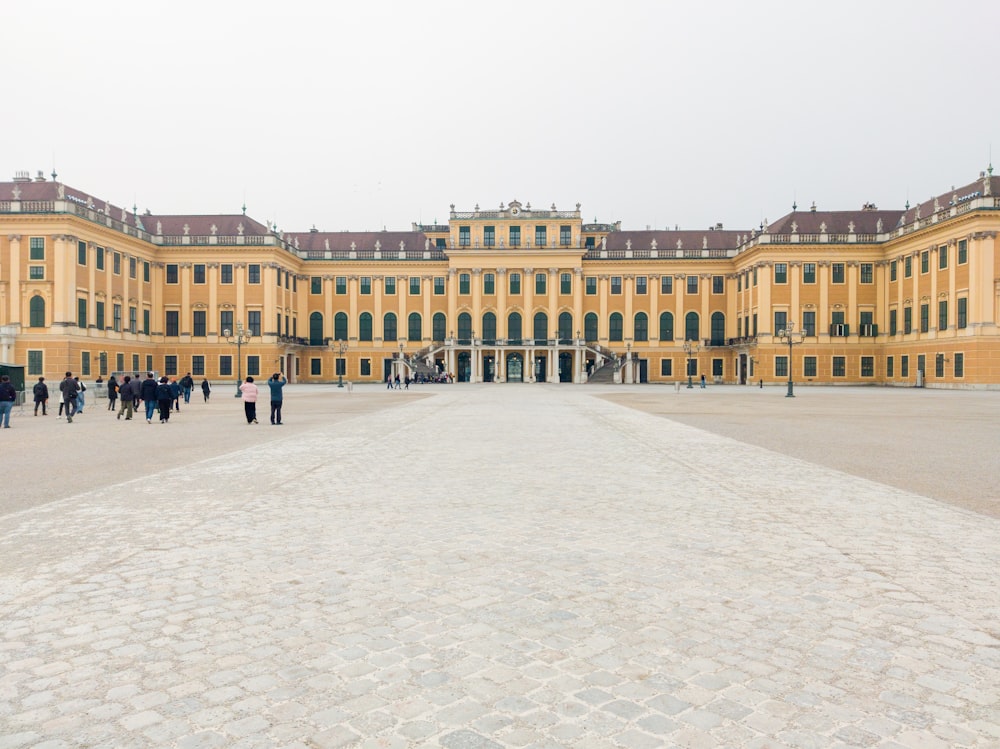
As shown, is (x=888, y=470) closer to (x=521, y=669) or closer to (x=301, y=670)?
(x=521, y=669)

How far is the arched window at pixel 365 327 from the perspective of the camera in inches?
3071

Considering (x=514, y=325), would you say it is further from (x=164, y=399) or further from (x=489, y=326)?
(x=164, y=399)

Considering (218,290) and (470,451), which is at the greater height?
(218,290)

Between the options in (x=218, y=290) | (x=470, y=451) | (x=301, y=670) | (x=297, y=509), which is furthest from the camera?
(x=218, y=290)

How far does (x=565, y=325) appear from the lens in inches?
3041

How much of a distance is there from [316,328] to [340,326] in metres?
2.67

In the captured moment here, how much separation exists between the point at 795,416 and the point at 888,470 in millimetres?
13355

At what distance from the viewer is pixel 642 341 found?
76.9 m

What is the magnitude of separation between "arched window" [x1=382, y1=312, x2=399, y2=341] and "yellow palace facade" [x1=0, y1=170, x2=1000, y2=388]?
14cm

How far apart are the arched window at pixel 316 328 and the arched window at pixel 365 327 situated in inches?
165

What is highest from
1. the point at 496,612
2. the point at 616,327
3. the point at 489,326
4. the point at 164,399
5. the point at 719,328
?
the point at 489,326

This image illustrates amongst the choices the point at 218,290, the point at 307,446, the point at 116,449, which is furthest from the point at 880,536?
the point at 218,290

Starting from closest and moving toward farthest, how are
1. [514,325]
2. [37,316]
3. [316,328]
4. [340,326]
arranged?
[37,316]
[514,325]
[340,326]
[316,328]

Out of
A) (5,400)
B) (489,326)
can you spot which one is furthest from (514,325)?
(5,400)
